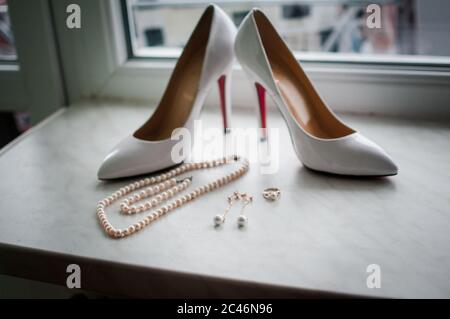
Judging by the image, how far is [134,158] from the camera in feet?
2.51

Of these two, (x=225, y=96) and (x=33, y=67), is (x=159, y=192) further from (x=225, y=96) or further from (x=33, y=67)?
(x=33, y=67)

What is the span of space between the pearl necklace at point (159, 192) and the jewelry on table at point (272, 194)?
8 cm

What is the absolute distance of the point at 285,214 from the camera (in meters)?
0.67

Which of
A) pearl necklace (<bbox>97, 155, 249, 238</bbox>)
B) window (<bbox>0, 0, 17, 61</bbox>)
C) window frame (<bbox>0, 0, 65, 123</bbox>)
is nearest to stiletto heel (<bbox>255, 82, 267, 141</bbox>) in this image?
pearl necklace (<bbox>97, 155, 249, 238</bbox>)

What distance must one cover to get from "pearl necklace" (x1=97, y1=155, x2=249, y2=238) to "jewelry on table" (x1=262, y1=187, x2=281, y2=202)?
0.25 feet

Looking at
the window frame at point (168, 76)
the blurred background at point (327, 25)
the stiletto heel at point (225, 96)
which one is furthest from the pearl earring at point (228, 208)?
the blurred background at point (327, 25)

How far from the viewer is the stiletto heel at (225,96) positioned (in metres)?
0.91

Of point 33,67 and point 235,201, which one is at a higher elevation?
point 33,67

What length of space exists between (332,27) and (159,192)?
726mm

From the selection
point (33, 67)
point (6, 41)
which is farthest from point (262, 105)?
point (6, 41)

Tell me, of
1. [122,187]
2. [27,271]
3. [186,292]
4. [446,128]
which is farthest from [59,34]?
[446,128]

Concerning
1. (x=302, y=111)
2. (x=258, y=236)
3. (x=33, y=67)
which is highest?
(x=33, y=67)

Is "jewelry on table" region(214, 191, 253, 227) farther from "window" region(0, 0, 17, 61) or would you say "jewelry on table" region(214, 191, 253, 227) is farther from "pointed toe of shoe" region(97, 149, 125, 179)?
"window" region(0, 0, 17, 61)

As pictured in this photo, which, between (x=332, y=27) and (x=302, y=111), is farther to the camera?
(x=332, y=27)
